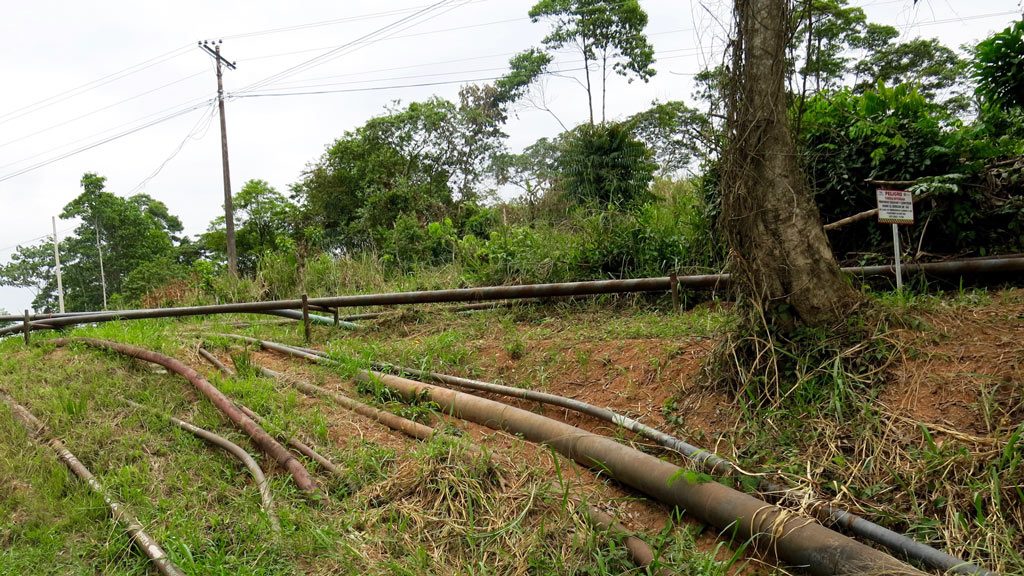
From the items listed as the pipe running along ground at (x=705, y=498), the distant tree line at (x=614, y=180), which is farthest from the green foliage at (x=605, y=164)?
the pipe running along ground at (x=705, y=498)

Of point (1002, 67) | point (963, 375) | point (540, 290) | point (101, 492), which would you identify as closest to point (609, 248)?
point (540, 290)

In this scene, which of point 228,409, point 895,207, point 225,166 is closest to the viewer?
point 228,409

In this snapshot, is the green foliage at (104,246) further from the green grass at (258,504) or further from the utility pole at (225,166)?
the green grass at (258,504)

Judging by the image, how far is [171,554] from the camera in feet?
10.1

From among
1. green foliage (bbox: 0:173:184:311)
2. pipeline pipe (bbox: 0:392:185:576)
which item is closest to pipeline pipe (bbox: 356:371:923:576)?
pipeline pipe (bbox: 0:392:185:576)

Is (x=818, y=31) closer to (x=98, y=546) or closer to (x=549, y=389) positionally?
(x=549, y=389)

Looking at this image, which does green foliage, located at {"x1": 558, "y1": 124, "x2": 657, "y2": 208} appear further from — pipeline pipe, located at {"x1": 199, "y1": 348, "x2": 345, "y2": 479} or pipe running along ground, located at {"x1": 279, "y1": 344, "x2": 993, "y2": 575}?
pipeline pipe, located at {"x1": 199, "y1": 348, "x2": 345, "y2": 479}

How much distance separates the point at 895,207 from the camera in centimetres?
477

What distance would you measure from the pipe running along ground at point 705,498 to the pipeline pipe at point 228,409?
1.09m

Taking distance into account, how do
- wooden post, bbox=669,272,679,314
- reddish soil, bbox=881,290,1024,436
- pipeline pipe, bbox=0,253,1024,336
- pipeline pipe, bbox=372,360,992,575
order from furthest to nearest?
wooden post, bbox=669,272,679,314 < pipeline pipe, bbox=0,253,1024,336 < reddish soil, bbox=881,290,1024,436 < pipeline pipe, bbox=372,360,992,575

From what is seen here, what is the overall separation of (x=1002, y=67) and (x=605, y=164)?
6.43m

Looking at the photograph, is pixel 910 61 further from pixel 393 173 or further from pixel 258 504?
pixel 258 504

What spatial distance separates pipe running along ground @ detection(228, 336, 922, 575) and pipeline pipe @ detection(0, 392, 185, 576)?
1835 millimetres

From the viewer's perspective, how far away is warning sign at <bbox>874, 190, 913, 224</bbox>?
4.74 m
